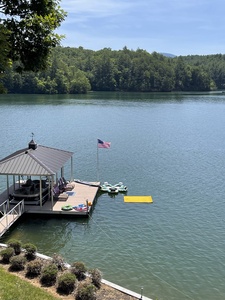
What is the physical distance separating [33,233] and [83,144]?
76.7 ft

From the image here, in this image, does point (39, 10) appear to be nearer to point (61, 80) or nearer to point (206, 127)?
point (206, 127)

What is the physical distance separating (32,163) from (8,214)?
3.10 metres

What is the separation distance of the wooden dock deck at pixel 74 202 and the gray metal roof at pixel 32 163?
2142 mm

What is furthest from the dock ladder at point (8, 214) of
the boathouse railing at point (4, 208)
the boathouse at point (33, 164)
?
the boathouse at point (33, 164)

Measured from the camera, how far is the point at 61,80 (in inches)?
5320

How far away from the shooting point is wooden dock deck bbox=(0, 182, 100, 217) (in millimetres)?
19922

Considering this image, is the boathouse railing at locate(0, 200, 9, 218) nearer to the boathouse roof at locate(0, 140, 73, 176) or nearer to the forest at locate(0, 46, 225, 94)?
the boathouse roof at locate(0, 140, 73, 176)

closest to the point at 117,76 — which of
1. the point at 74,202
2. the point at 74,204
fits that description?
the point at 74,202

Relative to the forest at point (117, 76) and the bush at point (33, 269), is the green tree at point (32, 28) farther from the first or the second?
the forest at point (117, 76)

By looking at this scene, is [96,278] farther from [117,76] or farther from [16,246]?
[117,76]

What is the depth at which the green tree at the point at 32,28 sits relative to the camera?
10.5 m

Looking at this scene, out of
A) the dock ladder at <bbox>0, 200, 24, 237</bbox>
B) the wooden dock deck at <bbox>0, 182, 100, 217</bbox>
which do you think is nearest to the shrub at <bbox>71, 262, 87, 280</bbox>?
the dock ladder at <bbox>0, 200, 24, 237</bbox>

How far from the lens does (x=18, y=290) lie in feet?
34.1

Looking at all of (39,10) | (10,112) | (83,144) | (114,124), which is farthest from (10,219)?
(10,112)
